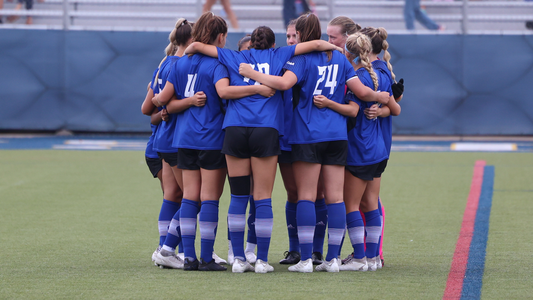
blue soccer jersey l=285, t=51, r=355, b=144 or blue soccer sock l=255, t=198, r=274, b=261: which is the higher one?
blue soccer jersey l=285, t=51, r=355, b=144

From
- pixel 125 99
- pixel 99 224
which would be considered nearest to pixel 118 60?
pixel 125 99

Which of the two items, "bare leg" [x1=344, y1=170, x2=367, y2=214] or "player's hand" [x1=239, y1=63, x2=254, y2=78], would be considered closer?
"player's hand" [x1=239, y1=63, x2=254, y2=78]

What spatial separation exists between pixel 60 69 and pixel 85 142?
1.92m

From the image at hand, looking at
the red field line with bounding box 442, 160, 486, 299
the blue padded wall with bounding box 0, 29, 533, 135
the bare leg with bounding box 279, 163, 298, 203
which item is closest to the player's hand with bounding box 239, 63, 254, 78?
the bare leg with bounding box 279, 163, 298, 203

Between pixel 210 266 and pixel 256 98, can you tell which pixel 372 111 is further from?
pixel 210 266

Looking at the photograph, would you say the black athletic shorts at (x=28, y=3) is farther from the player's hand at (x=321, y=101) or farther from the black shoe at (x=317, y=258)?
the player's hand at (x=321, y=101)

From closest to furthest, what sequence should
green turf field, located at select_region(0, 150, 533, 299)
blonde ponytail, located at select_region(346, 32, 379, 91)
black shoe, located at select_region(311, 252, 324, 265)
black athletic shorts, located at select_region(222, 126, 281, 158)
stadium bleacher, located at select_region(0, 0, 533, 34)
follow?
green turf field, located at select_region(0, 150, 533, 299), black athletic shorts, located at select_region(222, 126, 281, 158), blonde ponytail, located at select_region(346, 32, 379, 91), black shoe, located at select_region(311, 252, 324, 265), stadium bleacher, located at select_region(0, 0, 533, 34)

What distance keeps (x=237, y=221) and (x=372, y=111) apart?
46.5 inches

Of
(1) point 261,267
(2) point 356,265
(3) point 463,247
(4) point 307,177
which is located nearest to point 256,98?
(4) point 307,177

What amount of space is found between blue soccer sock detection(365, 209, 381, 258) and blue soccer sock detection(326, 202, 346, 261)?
0.30 meters

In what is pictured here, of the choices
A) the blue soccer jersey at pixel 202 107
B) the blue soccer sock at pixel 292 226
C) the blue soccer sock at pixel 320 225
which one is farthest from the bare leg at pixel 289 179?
the blue soccer jersey at pixel 202 107

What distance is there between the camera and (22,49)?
47.7ft

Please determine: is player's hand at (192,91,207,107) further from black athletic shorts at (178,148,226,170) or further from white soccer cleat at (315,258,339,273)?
white soccer cleat at (315,258,339,273)

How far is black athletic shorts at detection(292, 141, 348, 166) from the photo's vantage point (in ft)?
14.5
